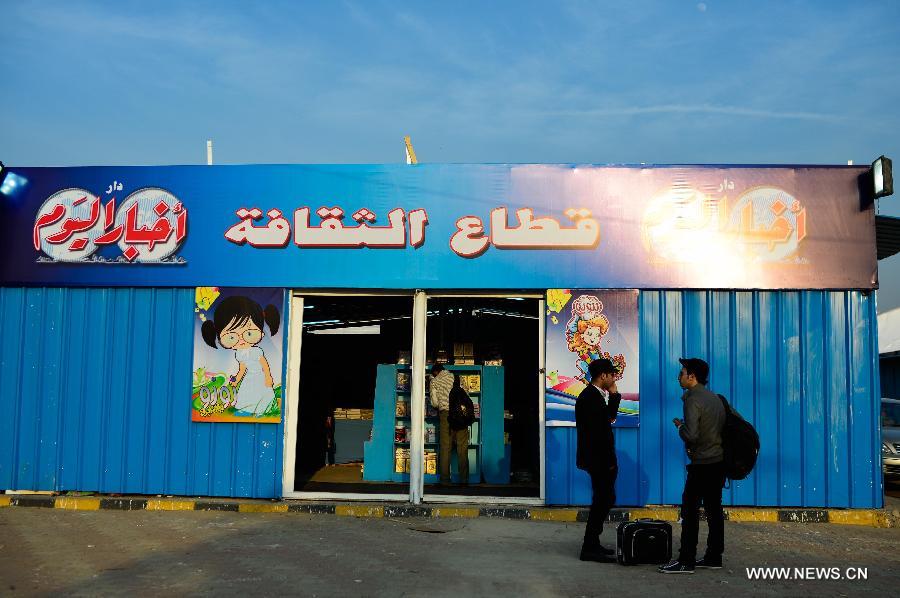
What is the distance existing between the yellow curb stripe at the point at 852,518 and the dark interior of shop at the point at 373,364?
3720 mm

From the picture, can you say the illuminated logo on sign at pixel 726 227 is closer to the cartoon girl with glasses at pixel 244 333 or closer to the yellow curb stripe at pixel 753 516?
the yellow curb stripe at pixel 753 516

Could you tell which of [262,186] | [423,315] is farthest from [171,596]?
[262,186]

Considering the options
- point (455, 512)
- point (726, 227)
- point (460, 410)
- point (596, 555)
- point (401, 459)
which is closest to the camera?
point (596, 555)

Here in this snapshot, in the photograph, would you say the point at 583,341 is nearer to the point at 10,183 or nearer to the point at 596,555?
the point at 596,555

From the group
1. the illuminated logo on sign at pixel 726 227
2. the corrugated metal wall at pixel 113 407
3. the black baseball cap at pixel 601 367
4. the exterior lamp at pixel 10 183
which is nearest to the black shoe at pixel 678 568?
the black baseball cap at pixel 601 367

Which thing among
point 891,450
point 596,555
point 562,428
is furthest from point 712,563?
point 891,450

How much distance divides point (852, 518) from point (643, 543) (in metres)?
4.00

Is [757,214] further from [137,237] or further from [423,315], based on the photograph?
[137,237]

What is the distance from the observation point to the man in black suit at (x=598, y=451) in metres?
7.77

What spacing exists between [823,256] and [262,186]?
275 inches

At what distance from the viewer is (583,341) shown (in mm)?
10727

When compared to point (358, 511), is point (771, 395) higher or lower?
higher

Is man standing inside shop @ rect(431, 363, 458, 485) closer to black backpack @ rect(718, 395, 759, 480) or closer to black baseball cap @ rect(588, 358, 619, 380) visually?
black baseball cap @ rect(588, 358, 619, 380)

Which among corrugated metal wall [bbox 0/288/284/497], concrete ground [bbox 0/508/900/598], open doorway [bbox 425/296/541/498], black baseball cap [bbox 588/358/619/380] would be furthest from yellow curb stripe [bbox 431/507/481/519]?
black baseball cap [bbox 588/358/619/380]
